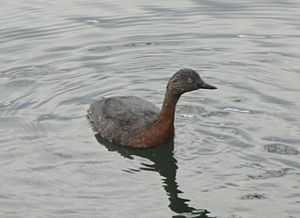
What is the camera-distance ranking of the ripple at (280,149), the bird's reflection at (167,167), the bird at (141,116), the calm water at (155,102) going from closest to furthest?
the bird's reflection at (167,167), the calm water at (155,102), the ripple at (280,149), the bird at (141,116)

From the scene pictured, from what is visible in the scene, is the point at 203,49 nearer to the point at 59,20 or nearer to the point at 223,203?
the point at 59,20

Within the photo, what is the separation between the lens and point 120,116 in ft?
42.1

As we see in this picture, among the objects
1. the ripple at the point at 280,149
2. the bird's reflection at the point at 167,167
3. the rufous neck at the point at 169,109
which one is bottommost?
the bird's reflection at the point at 167,167

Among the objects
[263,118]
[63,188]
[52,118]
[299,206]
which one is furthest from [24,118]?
[299,206]

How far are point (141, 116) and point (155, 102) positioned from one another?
1.16 metres

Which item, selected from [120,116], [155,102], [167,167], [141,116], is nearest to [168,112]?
[141,116]

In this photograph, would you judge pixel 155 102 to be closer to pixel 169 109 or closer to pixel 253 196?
pixel 169 109

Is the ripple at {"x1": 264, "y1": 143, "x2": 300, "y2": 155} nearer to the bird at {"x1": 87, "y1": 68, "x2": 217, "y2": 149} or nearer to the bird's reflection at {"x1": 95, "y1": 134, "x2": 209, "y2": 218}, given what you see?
the bird at {"x1": 87, "y1": 68, "x2": 217, "y2": 149}

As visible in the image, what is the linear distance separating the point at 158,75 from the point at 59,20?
3783mm

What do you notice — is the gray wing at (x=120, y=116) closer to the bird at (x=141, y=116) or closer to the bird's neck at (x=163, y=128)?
the bird at (x=141, y=116)

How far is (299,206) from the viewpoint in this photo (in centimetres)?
1031

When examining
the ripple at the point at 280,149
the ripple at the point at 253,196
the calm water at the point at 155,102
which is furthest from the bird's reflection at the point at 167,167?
the ripple at the point at 280,149

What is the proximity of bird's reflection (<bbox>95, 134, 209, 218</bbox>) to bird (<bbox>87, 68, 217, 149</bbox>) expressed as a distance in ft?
0.29

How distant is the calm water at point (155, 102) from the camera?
10.7 meters
